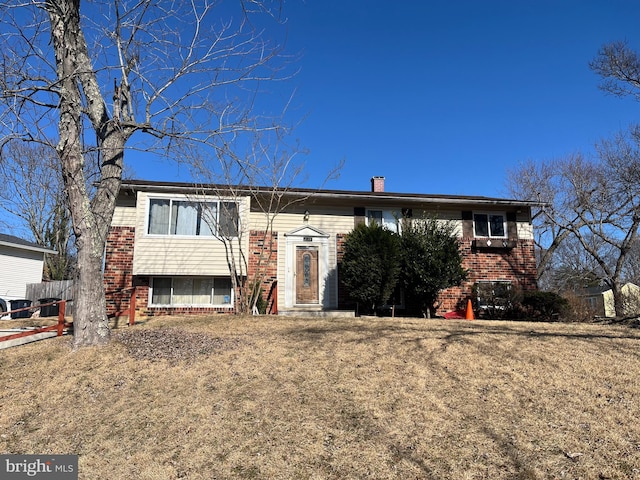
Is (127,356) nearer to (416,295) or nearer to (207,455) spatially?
(207,455)

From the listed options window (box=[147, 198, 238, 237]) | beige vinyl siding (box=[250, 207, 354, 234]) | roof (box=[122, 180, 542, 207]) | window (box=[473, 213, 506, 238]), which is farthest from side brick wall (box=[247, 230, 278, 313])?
window (box=[473, 213, 506, 238])

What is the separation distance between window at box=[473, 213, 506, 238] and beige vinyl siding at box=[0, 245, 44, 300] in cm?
2034

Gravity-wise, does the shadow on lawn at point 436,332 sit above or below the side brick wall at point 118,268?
below

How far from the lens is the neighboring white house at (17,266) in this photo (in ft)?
64.4

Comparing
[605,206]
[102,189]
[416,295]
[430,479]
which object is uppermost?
[605,206]

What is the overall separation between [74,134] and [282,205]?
7933 millimetres

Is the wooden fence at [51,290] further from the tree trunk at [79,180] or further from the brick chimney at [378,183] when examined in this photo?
the brick chimney at [378,183]

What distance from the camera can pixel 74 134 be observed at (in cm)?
749

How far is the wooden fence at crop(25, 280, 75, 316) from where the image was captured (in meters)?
19.2

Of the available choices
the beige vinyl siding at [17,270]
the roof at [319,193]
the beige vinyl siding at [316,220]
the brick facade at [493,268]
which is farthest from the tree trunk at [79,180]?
the beige vinyl siding at [17,270]

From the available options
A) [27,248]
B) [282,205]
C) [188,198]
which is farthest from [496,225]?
[27,248]

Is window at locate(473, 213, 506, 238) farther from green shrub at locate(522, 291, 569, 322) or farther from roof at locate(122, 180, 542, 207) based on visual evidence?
green shrub at locate(522, 291, 569, 322)

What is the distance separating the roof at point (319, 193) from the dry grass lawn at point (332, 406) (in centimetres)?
633

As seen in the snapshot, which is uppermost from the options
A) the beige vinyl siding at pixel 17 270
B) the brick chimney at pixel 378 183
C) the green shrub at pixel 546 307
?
the brick chimney at pixel 378 183
